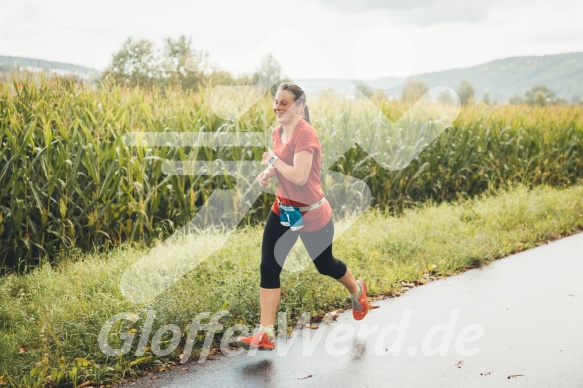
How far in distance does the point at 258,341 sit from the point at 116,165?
3914 millimetres

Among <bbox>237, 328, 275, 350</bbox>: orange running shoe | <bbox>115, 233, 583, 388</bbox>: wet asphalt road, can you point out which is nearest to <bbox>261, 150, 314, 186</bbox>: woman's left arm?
<bbox>237, 328, 275, 350</bbox>: orange running shoe

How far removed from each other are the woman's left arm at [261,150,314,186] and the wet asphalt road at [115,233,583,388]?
4.50ft

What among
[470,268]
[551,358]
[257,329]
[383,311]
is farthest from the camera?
[470,268]

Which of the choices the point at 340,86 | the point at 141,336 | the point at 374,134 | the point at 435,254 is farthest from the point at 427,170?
the point at 141,336

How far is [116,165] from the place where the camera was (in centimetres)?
→ 789

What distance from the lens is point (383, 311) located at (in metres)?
5.97

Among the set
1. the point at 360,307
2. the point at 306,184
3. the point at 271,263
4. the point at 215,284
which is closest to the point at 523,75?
the point at 360,307

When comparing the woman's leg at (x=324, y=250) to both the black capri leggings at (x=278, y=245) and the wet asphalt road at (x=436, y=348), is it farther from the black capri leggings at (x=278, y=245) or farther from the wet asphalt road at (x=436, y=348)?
the wet asphalt road at (x=436, y=348)

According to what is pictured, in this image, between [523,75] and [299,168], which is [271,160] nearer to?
[299,168]

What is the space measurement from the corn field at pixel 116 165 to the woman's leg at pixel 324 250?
3.28 meters

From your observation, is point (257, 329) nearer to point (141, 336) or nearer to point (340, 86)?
point (141, 336)

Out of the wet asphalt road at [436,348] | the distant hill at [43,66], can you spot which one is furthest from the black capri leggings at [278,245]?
the distant hill at [43,66]

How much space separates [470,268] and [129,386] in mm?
4794

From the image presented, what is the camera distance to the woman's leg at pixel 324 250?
498cm
